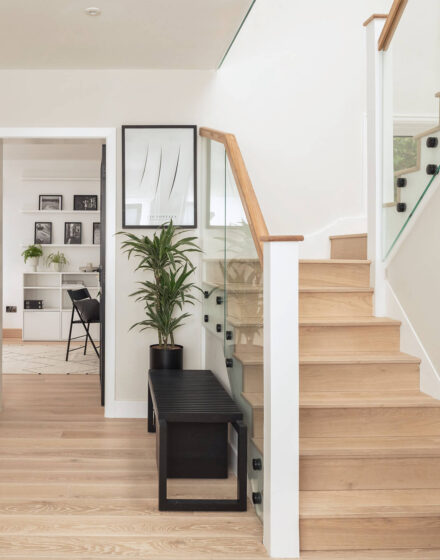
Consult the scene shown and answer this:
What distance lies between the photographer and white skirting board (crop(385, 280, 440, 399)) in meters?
3.13

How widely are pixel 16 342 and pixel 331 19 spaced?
5.95 m

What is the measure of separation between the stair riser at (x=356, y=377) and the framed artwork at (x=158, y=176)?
1948mm

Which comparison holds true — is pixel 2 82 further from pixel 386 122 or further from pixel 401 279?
pixel 401 279

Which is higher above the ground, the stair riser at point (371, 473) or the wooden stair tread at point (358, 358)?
the wooden stair tread at point (358, 358)

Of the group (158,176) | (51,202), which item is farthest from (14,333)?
(158,176)

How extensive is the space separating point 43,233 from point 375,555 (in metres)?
7.62

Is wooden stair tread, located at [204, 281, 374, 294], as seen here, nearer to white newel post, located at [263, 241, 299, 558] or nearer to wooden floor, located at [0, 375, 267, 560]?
white newel post, located at [263, 241, 299, 558]

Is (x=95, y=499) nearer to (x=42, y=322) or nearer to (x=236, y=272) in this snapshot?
(x=236, y=272)

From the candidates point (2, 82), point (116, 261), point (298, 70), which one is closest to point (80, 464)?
point (116, 261)

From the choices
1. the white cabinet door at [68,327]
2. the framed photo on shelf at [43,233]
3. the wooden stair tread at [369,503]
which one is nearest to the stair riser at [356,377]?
the wooden stair tread at [369,503]

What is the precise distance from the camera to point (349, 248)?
454 cm

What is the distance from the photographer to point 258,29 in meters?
5.24

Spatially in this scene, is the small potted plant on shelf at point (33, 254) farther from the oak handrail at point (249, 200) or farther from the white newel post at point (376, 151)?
the white newel post at point (376, 151)

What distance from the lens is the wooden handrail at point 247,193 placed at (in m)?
2.89
